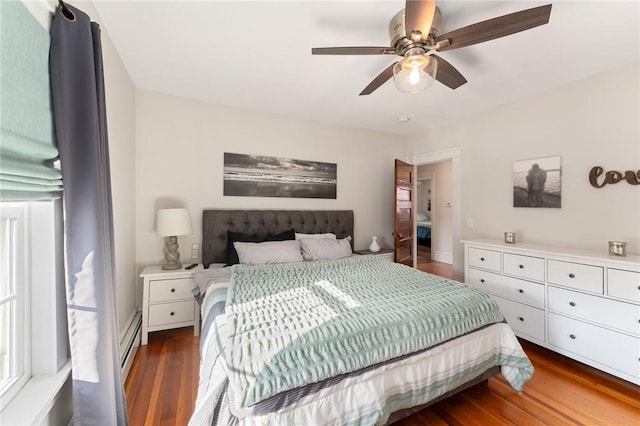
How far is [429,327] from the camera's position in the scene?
1.53m

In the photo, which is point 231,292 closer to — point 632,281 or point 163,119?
point 163,119

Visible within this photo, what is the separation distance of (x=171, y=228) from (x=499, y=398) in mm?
2963

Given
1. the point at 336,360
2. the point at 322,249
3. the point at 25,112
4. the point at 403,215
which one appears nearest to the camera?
the point at 25,112

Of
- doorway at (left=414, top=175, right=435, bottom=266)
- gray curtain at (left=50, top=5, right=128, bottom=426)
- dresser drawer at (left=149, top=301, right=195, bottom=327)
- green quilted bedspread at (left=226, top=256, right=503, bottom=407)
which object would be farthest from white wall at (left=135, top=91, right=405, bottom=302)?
doorway at (left=414, top=175, right=435, bottom=266)

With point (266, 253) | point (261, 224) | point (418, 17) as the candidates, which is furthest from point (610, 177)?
point (261, 224)

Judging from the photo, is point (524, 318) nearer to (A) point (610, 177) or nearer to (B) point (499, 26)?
(A) point (610, 177)

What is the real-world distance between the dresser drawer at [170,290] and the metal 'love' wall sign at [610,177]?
3826mm

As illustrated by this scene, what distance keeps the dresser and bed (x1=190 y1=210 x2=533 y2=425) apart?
807 mm

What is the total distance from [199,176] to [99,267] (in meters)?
2.03

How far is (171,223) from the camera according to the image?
8.49ft

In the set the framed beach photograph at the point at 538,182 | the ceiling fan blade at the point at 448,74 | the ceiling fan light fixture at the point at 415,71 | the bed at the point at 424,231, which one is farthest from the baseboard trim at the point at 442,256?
the ceiling fan light fixture at the point at 415,71

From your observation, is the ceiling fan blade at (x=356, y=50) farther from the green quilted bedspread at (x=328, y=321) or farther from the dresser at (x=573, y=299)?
the dresser at (x=573, y=299)

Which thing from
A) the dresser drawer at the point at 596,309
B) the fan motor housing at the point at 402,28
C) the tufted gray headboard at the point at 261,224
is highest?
the fan motor housing at the point at 402,28

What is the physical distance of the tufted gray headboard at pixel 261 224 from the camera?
2.98 metres
